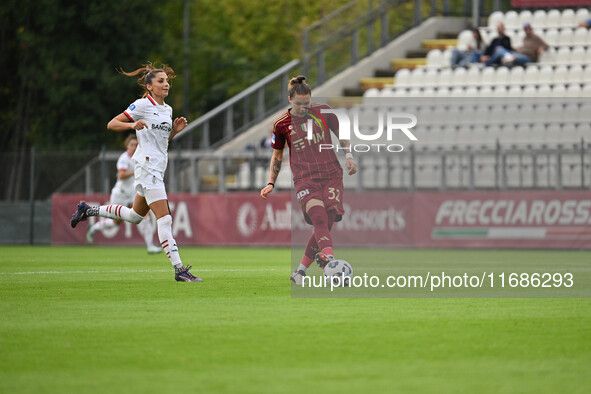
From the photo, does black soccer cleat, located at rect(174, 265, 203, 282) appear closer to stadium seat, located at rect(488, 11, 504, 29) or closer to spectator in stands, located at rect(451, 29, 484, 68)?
spectator in stands, located at rect(451, 29, 484, 68)

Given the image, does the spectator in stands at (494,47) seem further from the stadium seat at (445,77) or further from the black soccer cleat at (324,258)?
the black soccer cleat at (324,258)

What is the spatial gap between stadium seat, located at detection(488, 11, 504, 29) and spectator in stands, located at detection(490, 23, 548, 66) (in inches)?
97.8

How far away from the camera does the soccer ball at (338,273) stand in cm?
1076

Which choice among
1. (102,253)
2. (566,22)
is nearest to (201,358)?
(102,253)

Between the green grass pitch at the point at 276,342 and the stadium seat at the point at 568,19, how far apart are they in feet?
69.6

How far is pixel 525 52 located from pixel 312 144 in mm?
18524

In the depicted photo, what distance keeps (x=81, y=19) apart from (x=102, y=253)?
15405 mm

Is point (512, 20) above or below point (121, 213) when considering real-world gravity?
above

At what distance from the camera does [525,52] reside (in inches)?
1107

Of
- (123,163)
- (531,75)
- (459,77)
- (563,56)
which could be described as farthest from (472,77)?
(123,163)

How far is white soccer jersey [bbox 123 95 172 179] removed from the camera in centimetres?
1159

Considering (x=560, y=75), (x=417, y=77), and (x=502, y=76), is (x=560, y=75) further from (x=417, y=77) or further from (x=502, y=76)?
(x=417, y=77)

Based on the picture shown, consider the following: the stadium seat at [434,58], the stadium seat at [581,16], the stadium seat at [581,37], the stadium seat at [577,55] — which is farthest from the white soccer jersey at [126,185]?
the stadium seat at [581,16]

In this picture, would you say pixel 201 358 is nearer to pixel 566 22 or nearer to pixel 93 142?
pixel 566 22
